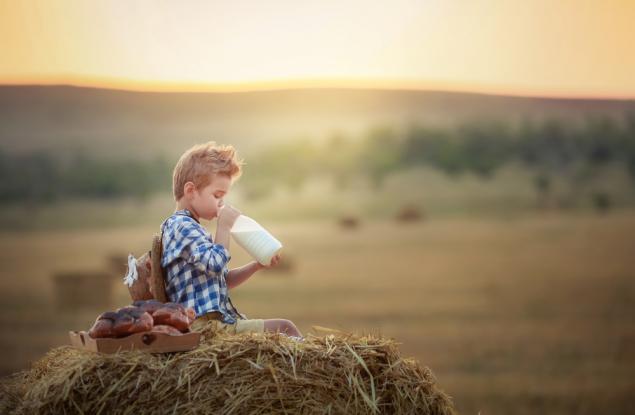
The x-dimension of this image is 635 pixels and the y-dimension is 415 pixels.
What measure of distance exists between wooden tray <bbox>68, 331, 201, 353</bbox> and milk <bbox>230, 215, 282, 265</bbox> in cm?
59

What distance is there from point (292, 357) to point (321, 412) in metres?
0.28

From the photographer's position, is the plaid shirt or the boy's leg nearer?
the plaid shirt

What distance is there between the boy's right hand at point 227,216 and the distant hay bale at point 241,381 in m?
0.63

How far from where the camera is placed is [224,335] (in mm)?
4516

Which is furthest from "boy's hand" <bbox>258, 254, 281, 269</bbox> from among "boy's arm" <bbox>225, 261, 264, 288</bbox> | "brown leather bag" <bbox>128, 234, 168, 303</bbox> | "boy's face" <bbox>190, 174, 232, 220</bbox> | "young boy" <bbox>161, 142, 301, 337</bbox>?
"brown leather bag" <bbox>128, 234, 168, 303</bbox>

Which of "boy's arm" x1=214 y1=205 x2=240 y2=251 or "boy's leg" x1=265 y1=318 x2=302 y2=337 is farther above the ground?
"boy's arm" x1=214 y1=205 x2=240 y2=251

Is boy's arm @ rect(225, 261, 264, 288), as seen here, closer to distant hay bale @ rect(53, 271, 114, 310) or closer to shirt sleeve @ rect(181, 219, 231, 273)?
shirt sleeve @ rect(181, 219, 231, 273)

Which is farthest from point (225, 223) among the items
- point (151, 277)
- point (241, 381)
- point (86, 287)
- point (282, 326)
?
point (86, 287)

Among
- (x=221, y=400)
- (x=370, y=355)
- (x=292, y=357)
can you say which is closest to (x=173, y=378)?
(x=221, y=400)

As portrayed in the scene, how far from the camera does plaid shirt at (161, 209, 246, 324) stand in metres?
4.62

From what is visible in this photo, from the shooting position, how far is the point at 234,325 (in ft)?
15.4

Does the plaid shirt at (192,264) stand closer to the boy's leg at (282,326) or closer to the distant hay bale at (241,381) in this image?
the boy's leg at (282,326)

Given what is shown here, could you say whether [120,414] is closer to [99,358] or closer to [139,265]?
[99,358]

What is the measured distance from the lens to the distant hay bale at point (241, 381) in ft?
13.6
